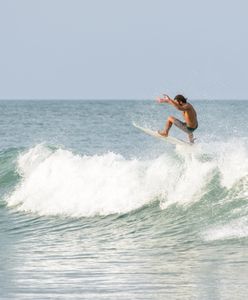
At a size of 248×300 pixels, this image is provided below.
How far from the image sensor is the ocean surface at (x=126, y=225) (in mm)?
11594

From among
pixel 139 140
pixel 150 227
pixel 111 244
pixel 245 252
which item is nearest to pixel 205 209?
pixel 150 227

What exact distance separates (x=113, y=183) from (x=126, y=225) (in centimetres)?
302

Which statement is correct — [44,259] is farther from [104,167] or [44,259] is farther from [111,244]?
[104,167]

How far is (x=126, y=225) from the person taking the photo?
18109 millimetres

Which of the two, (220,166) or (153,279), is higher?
(220,166)

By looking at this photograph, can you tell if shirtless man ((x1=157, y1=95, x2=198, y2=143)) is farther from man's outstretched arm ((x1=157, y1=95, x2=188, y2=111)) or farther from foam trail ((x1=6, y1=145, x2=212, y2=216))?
foam trail ((x1=6, y1=145, x2=212, y2=216))

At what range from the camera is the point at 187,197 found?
61.5 feet

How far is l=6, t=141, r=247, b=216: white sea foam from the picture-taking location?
754 inches

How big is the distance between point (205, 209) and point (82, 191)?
489 cm
